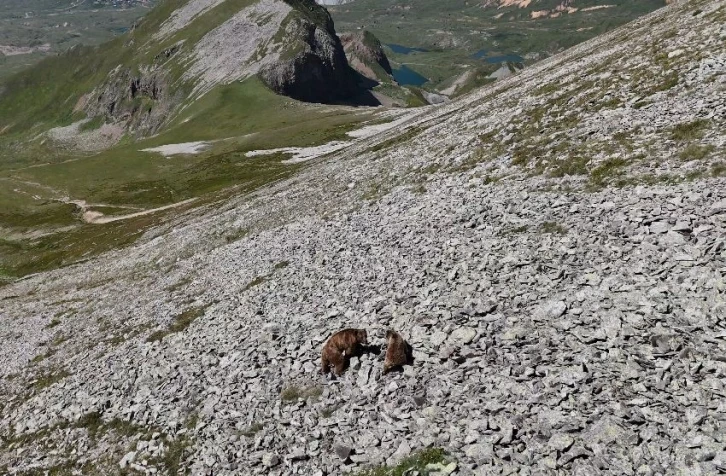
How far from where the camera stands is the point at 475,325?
17.8m

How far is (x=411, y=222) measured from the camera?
100 feet

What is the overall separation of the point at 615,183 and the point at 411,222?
1236cm

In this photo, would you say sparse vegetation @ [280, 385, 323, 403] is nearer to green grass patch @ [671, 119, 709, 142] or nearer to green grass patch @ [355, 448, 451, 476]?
green grass patch @ [355, 448, 451, 476]

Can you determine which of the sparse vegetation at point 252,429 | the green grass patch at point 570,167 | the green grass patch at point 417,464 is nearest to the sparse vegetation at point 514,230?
the green grass patch at point 570,167

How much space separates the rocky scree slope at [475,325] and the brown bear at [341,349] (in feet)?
1.67

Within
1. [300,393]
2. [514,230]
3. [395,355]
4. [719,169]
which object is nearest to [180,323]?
[300,393]

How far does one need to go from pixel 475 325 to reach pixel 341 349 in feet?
18.1

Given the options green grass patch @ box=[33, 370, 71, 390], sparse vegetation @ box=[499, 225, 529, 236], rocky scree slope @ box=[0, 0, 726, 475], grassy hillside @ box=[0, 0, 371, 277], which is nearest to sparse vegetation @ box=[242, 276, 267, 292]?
rocky scree slope @ box=[0, 0, 726, 475]

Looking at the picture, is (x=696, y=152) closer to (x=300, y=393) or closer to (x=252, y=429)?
(x=300, y=393)

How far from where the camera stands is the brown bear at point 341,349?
18.5 m

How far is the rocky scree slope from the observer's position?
13.3 m

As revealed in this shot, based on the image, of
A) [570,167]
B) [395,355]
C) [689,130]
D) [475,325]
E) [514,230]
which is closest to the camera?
[395,355]

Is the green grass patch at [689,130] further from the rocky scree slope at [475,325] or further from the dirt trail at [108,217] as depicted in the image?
the dirt trail at [108,217]

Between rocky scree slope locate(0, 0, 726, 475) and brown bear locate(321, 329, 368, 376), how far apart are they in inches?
20.1
